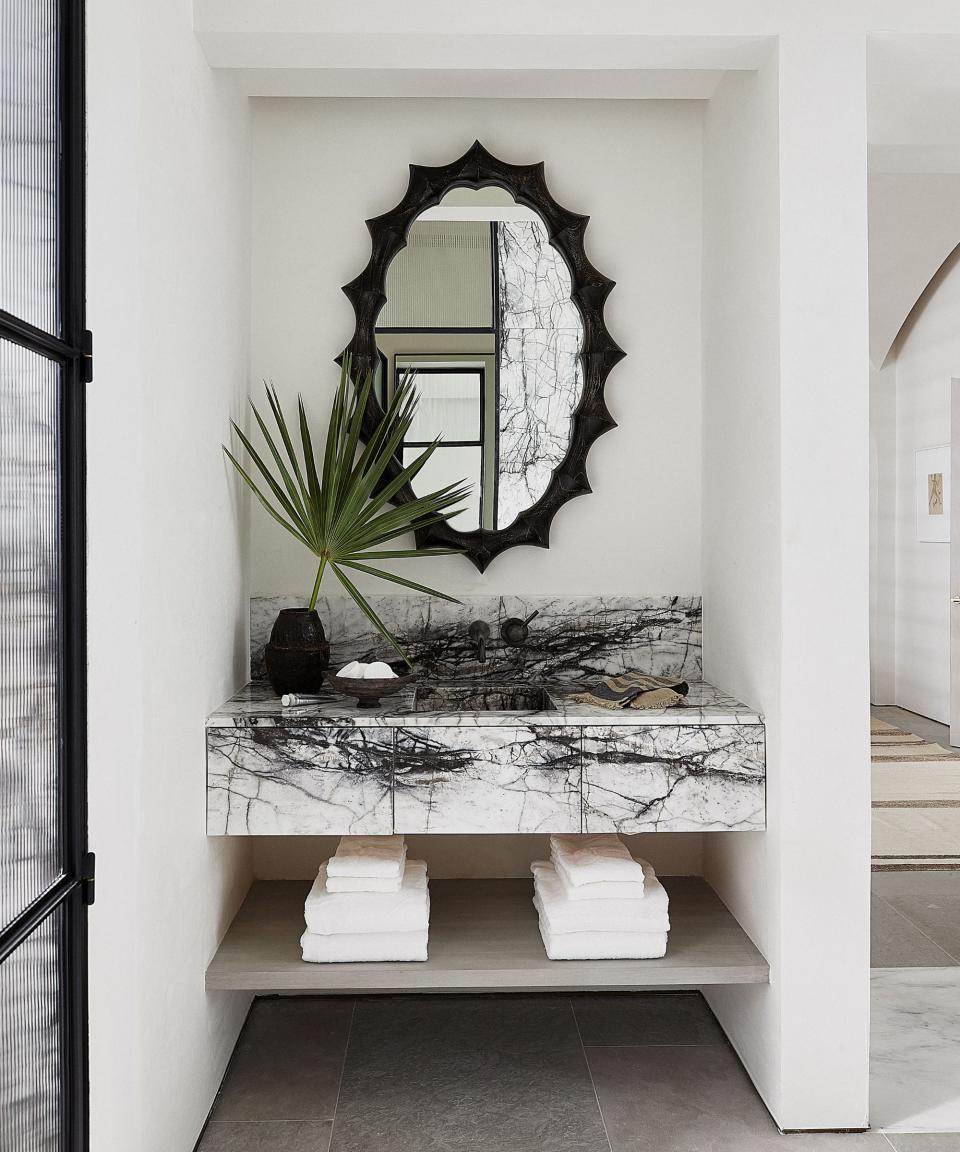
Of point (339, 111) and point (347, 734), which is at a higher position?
point (339, 111)

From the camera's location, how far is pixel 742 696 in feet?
8.05

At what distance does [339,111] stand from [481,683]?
163 cm

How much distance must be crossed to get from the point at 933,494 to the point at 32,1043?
6701 mm

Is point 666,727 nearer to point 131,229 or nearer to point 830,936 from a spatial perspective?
point 830,936

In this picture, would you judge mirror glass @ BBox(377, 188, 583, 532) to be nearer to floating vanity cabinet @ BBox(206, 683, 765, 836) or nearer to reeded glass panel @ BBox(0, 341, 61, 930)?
floating vanity cabinet @ BBox(206, 683, 765, 836)

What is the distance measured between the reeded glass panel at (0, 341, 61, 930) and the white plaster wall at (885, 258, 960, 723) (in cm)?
621

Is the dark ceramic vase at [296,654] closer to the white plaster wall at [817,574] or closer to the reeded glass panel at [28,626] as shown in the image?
the reeded glass panel at [28,626]

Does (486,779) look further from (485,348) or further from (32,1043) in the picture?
(485,348)

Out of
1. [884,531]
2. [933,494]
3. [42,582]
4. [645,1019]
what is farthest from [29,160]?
[884,531]

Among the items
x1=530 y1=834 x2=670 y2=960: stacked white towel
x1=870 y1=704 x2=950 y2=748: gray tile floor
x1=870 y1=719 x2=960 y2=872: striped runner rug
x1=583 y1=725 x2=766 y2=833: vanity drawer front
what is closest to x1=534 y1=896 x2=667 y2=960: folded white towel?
x1=530 y1=834 x2=670 y2=960: stacked white towel

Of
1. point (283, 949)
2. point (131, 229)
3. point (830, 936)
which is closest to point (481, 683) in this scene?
point (283, 949)

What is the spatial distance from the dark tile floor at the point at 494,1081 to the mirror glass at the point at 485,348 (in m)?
1.34

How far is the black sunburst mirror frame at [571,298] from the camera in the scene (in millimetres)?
2783

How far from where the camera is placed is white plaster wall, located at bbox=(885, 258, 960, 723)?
670cm
